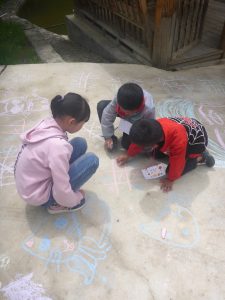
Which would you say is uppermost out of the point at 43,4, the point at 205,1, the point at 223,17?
the point at 205,1

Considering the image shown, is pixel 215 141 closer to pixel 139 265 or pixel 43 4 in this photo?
pixel 139 265

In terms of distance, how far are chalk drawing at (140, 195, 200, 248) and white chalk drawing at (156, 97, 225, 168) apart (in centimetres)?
90

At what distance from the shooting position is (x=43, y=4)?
1036 cm

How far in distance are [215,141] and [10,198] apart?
7.05 ft

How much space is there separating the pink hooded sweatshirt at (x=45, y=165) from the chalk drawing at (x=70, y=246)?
30 cm

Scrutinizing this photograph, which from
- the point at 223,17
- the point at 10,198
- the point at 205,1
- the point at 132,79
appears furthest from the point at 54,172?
the point at 223,17

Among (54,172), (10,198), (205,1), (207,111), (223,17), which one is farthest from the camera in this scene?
(223,17)

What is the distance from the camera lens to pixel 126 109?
239cm

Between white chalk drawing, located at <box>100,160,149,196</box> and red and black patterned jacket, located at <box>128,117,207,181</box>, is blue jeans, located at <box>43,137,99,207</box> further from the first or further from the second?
red and black patterned jacket, located at <box>128,117,207,181</box>

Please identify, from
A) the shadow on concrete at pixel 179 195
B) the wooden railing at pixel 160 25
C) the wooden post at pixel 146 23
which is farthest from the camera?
the wooden post at pixel 146 23

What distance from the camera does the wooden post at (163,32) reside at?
12.8ft

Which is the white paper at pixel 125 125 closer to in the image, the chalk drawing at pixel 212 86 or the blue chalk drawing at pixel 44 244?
the blue chalk drawing at pixel 44 244

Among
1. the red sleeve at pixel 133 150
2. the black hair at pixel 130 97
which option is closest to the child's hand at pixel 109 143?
the red sleeve at pixel 133 150

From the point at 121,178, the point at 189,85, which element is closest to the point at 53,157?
the point at 121,178
